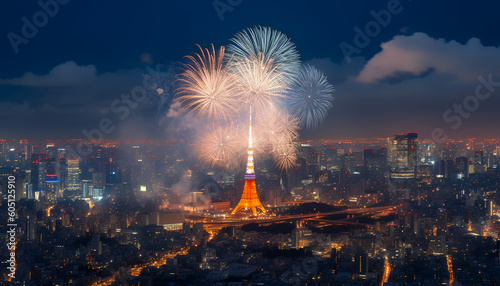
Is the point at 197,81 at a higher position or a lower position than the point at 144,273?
higher

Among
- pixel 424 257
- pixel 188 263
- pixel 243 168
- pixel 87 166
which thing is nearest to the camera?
pixel 188 263

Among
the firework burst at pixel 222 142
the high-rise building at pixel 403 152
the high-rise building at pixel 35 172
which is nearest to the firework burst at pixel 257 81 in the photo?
the firework burst at pixel 222 142

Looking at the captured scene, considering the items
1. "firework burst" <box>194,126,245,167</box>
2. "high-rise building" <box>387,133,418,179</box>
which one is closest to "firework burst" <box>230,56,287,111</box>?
"firework burst" <box>194,126,245,167</box>

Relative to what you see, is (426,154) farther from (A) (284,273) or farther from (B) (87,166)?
(A) (284,273)

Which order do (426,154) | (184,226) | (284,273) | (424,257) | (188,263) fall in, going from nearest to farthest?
(284,273) < (188,263) < (424,257) < (184,226) < (426,154)

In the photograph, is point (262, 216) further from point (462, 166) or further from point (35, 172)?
point (462, 166)

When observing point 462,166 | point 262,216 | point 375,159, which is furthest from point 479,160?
point 262,216

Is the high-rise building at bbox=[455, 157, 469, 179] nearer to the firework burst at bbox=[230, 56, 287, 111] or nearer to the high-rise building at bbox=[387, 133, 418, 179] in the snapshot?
the high-rise building at bbox=[387, 133, 418, 179]

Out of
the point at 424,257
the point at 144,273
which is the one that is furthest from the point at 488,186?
the point at 144,273

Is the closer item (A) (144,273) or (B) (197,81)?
(A) (144,273)
